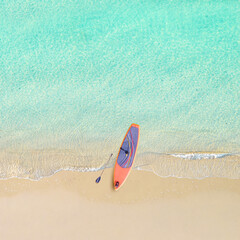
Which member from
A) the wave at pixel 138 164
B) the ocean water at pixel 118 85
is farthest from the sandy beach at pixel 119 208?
the ocean water at pixel 118 85

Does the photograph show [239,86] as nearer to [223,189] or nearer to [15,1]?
[223,189]

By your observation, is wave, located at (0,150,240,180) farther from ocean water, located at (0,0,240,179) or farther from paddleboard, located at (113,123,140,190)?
paddleboard, located at (113,123,140,190)

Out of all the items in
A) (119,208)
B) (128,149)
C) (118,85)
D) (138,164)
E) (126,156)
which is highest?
(118,85)

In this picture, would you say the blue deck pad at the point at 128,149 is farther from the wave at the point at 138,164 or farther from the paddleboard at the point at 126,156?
the wave at the point at 138,164

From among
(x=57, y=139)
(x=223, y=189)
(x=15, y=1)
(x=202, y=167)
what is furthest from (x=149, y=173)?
(x=15, y=1)

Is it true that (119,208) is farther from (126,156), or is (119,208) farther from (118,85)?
(118,85)

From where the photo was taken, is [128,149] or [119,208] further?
[128,149]

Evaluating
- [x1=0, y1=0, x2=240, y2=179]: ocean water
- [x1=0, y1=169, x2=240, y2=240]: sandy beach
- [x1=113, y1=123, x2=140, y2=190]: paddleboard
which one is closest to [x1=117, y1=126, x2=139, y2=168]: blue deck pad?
[x1=113, y1=123, x2=140, y2=190]: paddleboard

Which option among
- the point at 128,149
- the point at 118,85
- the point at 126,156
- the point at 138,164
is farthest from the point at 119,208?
the point at 118,85
